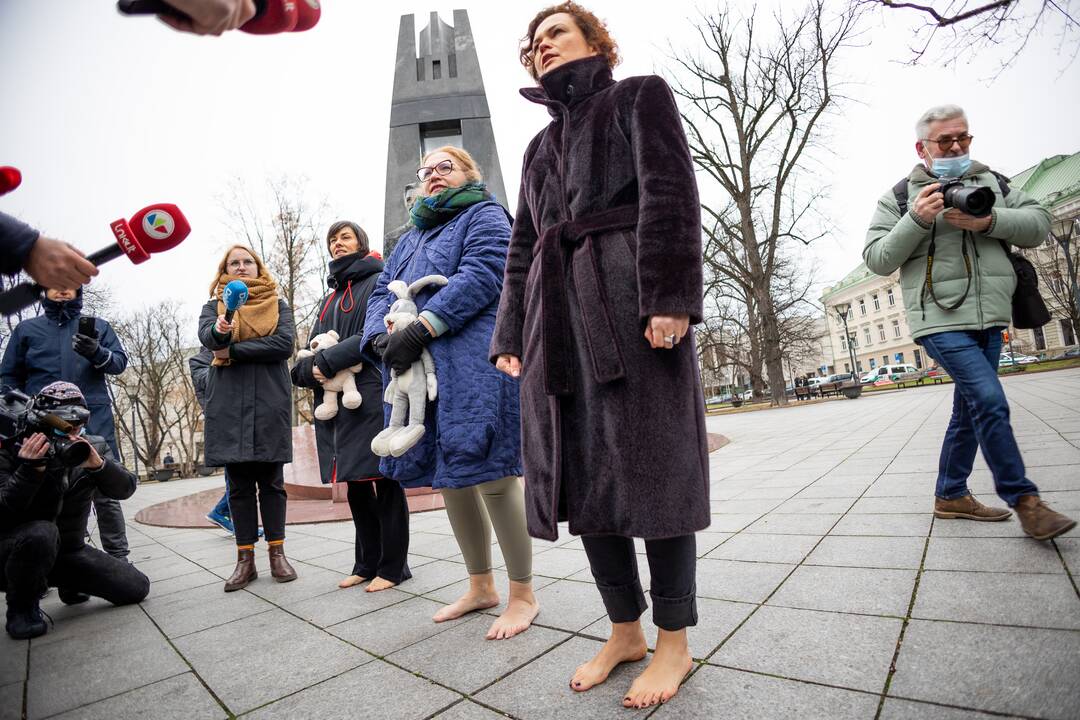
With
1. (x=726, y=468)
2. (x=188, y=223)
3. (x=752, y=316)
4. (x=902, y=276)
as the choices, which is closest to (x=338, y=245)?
(x=188, y=223)

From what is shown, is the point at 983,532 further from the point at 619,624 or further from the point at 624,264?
the point at 624,264

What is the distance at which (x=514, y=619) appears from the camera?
222cm

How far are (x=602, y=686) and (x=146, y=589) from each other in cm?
305

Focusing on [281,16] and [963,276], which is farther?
[963,276]

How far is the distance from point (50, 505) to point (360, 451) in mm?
1668

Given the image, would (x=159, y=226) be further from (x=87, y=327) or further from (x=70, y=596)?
(x=87, y=327)

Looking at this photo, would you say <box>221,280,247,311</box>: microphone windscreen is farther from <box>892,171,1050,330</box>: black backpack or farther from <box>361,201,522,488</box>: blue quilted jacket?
<box>892,171,1050,330</box>: black backpack

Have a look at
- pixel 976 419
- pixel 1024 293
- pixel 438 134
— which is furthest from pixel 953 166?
pixel 438 134

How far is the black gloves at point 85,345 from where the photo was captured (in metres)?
3.91

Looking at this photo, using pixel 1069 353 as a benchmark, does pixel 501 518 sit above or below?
above

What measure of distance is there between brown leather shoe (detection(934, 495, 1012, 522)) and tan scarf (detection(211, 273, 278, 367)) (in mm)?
4191

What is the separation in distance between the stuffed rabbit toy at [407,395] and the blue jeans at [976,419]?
2.49 m

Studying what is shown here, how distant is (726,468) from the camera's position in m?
7.04

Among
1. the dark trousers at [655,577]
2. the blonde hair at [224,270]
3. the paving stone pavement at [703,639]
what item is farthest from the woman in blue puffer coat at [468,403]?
the blonde hair at [224,270]
